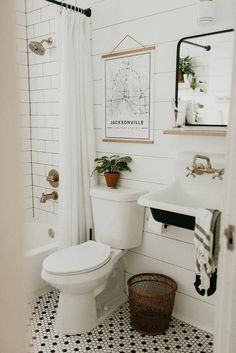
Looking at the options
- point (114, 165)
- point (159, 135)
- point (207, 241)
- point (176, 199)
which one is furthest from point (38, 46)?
point (207, 241)

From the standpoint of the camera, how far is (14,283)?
61 cm

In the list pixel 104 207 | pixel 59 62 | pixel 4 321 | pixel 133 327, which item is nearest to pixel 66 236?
pixel 104 207

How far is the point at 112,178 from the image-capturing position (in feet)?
7.95

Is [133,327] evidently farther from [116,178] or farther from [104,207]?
[116,178]

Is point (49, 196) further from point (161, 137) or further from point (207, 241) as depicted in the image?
point (207, 241)

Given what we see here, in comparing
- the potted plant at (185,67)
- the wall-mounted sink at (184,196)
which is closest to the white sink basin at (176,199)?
the wall-mounted sink at (184,196)

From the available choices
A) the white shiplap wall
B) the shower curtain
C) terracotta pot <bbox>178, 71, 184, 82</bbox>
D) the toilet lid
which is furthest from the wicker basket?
terracotta pot <bbox>178, 71, 184, 82</bbox>

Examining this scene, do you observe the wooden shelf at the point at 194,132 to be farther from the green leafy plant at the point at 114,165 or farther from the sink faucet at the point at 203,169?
the green leafy plant at the point at 114,165

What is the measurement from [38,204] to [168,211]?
5.83 ft

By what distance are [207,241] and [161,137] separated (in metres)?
0.85

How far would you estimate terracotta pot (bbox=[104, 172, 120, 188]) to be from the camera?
2419 millimetres

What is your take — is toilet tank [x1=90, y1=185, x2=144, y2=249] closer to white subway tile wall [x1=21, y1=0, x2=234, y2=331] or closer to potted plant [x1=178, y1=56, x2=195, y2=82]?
white subway tile wall [x1=21, y1=0, x2=234, y2=331]

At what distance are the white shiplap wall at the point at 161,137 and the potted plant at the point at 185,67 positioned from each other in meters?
0.06

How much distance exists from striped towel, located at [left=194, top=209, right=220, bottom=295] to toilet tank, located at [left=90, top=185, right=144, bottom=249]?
657 millimetres
